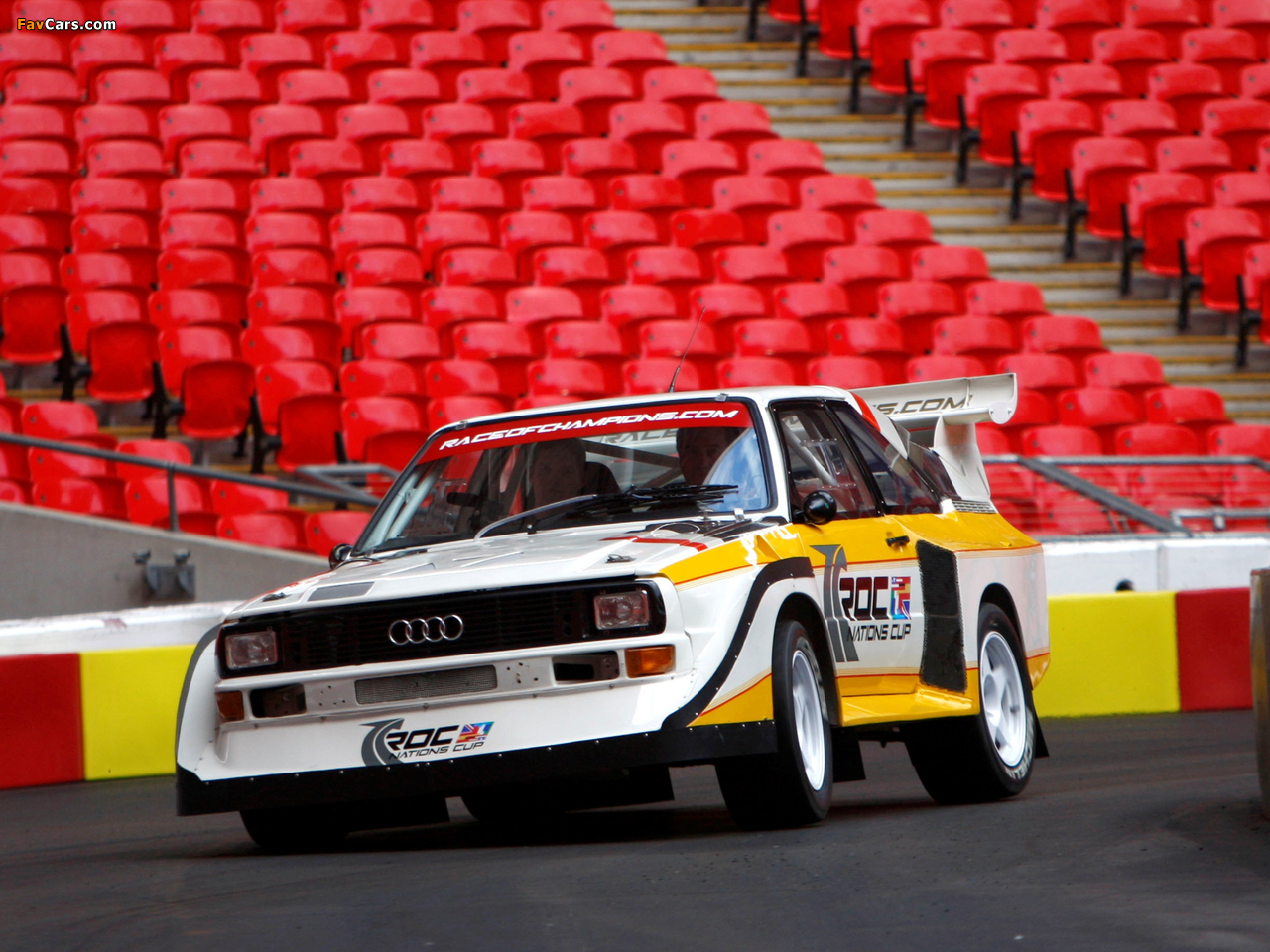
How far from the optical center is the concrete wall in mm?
12820

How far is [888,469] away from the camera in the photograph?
7.84 m

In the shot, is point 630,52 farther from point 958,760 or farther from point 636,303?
point 958,760

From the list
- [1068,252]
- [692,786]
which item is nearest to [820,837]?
[692,786]

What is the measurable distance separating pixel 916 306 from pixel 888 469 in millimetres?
9610

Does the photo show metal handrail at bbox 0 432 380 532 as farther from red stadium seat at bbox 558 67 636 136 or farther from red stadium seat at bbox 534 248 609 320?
red stadium seat at bbox 558 67 636 136

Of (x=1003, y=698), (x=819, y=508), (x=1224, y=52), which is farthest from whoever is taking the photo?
(x=1224, y=52)

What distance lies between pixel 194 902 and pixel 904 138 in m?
17.1

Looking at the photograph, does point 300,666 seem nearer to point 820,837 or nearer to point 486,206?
point 820,837

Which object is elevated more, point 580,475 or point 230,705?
point 580,475

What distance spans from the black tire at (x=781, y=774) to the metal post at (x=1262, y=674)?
151cm

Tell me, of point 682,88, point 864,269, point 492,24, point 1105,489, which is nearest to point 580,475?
point 1105,489

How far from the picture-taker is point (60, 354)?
1551 centimetres

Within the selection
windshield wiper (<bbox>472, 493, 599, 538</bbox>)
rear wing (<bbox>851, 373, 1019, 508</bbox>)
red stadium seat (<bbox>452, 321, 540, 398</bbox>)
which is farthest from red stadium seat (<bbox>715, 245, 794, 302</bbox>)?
windshield wiper (<bbox>472, 493, 599, 538</bbox>)

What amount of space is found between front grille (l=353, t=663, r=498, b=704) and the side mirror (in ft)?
4.57
